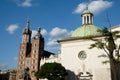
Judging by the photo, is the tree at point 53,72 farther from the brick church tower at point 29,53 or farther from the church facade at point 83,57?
the brick church tower at point 29,53

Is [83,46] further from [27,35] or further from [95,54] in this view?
[27,35]

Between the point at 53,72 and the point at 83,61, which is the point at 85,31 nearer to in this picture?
the point at 83,61

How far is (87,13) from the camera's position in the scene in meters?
42.8

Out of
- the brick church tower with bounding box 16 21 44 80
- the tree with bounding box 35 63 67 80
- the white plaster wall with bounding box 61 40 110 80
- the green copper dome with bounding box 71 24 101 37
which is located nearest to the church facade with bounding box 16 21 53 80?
the brick church tower with bounding box 16 21 44 80

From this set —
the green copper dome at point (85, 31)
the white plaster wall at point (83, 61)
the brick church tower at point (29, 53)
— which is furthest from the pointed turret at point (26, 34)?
the green copper dome at point (85, 31)

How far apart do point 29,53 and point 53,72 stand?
39.2 metres

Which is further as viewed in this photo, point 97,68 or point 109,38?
point 97,68

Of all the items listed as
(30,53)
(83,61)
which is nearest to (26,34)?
(30,53)

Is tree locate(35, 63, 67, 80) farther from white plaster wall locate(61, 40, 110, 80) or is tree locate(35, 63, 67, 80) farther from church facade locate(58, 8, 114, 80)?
white plaster wall locate(61, 40, 110, 80)

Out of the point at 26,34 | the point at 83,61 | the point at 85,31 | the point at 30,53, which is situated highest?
the point at 26,34

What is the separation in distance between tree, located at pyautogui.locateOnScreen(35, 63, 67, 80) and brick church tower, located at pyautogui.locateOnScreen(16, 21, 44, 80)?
30.3m

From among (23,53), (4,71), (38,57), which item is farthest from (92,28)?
(4,71)

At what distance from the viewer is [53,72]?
38000mm

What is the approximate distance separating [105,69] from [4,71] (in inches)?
2644
